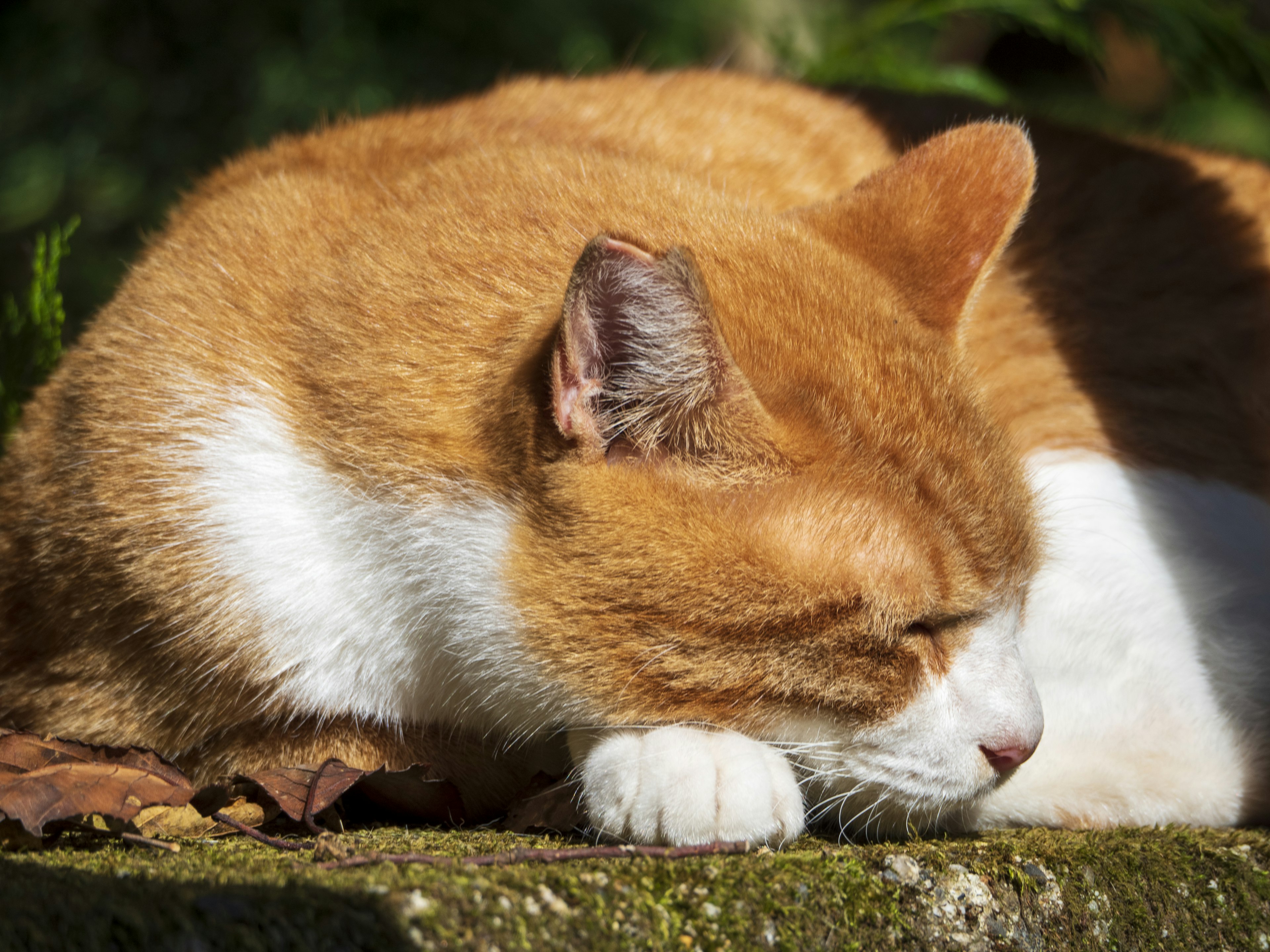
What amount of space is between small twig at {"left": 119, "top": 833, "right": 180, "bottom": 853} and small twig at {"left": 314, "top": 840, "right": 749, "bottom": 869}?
0.26 meters

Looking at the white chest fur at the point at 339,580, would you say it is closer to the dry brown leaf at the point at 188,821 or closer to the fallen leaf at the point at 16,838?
the dry brown leaf at the point at 188,821

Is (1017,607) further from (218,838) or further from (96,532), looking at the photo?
(96,532)

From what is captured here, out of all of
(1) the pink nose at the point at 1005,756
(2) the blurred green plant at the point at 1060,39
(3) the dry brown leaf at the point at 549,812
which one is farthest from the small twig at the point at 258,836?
(2) the blurred green plant at the point at 1060,39

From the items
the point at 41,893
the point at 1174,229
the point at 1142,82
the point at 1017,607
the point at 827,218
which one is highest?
the point at 1142,82

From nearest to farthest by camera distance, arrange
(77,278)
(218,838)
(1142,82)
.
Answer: (218,838), (77,278), (1142,82)

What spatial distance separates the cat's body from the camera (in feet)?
5.09

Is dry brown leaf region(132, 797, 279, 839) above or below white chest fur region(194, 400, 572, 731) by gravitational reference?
below

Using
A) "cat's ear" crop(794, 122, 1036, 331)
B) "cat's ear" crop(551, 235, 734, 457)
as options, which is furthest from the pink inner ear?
"cat's ear" crop(794, 122, 1036, 331)

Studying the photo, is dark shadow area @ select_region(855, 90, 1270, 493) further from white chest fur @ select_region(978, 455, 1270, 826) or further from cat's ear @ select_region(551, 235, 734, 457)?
cat's ear @ select_region(551, 235, 734, 457)

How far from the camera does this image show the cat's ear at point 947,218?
1.85m

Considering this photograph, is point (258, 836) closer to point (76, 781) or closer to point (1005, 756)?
point (76, 781)

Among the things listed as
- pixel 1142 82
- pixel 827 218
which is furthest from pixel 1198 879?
pixel 1142 82

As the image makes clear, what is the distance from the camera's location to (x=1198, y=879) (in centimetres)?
162

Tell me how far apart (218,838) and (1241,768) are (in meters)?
1.76
